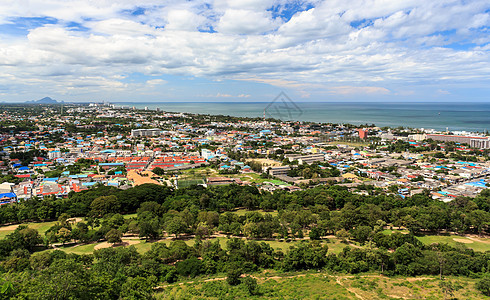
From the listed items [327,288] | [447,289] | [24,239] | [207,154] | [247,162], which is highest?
[207,154]

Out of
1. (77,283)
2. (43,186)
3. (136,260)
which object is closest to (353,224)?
(136,260)

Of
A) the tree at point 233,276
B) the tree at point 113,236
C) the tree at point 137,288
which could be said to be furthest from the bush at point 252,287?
the tree at point 113,236

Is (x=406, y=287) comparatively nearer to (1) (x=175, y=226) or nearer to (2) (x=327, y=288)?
(2) (x=327, y=288)

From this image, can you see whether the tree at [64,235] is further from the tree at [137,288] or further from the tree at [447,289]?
the tree at [447,289]

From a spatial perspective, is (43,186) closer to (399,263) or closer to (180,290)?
(180,290)

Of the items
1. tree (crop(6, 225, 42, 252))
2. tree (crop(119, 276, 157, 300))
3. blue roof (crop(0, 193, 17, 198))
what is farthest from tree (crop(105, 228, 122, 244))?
blue roof (crop(0, 193, 17, 198))

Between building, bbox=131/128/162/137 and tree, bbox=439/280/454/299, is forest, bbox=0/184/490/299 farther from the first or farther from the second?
building, bbox=131/128/162/137

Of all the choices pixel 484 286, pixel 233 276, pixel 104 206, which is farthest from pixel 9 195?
pixel 484 286
